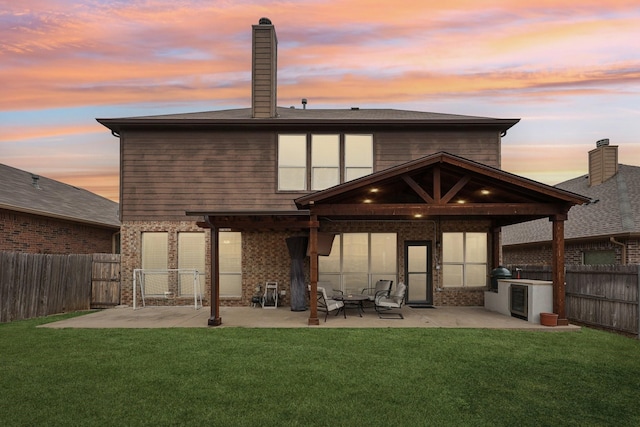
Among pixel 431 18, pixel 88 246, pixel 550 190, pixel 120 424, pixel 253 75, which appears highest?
pixel 431 18

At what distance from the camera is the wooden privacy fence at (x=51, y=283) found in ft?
36.0

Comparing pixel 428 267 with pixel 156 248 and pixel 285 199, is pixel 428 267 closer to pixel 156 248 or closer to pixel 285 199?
pixel 285 199

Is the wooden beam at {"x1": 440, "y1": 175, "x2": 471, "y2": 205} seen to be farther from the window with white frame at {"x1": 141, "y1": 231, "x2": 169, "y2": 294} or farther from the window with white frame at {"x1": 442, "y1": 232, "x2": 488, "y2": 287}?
the window with white frame at {"x1": 141, "y1": 231, "x2": 169, "y2": 294}

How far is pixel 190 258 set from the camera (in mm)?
13711

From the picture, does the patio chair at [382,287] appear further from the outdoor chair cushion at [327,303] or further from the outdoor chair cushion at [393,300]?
the outdoor chair cushion at [327,303]

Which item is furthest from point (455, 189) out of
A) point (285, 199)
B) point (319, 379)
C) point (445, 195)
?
point (285, 199)

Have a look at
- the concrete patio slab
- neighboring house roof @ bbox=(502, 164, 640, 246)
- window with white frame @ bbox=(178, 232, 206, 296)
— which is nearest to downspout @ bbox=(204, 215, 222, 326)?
the concrete patio slab

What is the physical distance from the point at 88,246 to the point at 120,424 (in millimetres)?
15629

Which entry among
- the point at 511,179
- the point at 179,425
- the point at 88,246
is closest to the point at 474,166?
the point at 511,179

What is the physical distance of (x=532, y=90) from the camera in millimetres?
16969

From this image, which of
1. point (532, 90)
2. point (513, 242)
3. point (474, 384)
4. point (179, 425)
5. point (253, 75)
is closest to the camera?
point (179, 425)

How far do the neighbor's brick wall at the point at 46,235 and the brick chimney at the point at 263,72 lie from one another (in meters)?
8.60

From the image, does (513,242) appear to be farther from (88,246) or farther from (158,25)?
(88,246)

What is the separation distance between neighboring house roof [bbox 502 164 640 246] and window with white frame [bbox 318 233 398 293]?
7.45 m
